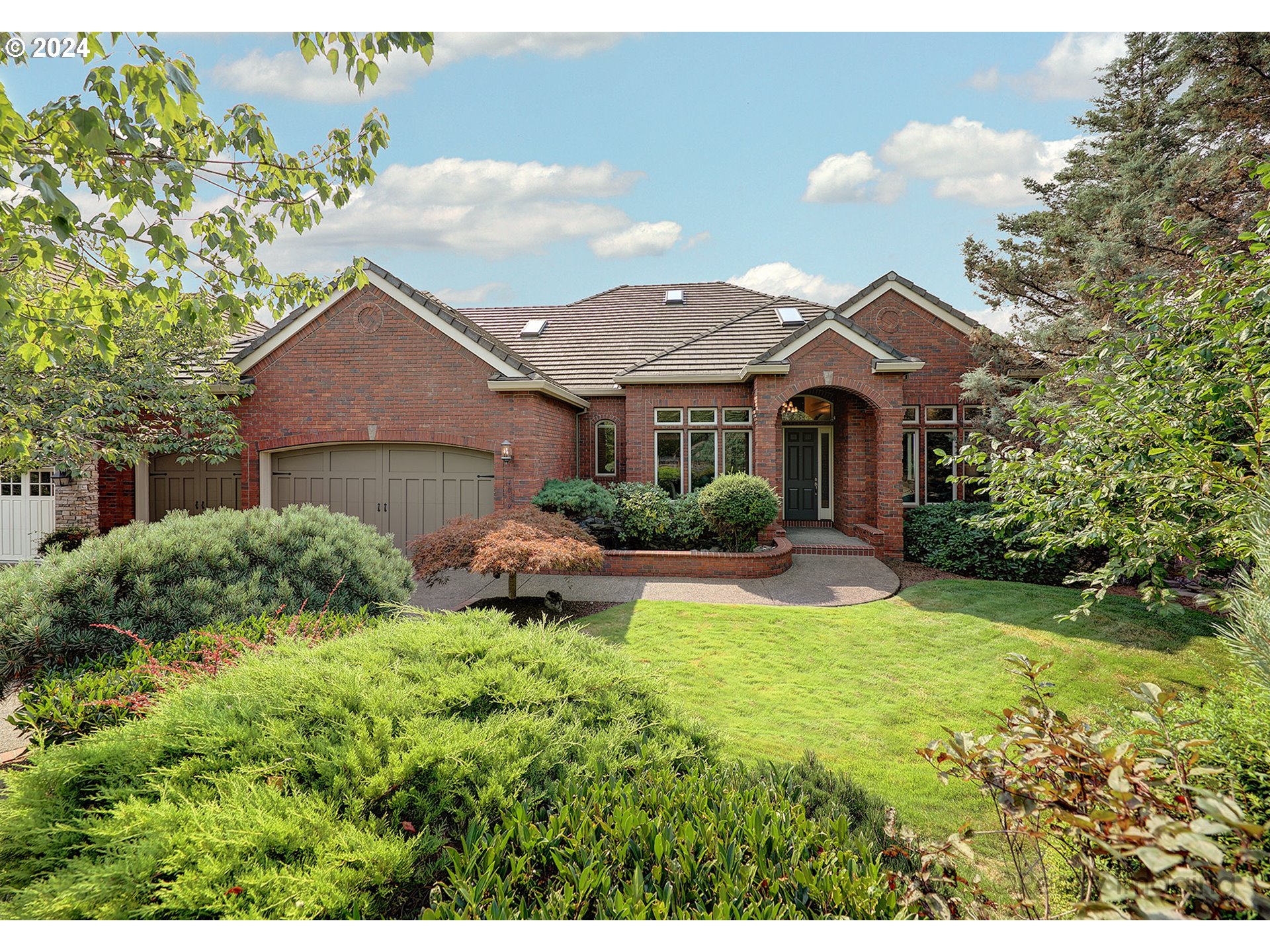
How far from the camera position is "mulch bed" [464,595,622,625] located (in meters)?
8.41

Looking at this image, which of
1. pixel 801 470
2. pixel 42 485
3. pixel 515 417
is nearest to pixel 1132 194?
pixel 801 470

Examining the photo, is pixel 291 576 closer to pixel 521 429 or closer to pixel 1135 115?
pixel 521 429

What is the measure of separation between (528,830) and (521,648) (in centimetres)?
127

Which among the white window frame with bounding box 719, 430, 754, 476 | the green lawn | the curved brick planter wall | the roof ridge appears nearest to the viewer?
the green lawn

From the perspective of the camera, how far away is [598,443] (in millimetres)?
14828

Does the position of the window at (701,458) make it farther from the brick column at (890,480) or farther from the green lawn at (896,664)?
the green lawn at (896,664)

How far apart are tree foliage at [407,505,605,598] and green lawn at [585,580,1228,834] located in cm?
109

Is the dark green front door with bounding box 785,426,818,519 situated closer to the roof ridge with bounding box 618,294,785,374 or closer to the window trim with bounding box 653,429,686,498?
the roof ridge with bounding box 618,294,785,374

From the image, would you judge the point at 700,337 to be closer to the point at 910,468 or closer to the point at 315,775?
the point at 910,468

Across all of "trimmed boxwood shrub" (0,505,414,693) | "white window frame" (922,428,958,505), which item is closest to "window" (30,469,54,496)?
"trimmed boxwood shrub" (0,505,414,693)

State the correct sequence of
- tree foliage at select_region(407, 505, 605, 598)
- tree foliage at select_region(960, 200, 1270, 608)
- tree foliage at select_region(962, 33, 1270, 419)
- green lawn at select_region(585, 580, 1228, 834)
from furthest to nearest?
tree foliage at select_region(962, 33, 1270, 419) → tree foliage at select_region(407, 505, 605, 598) → green lawn at select_region(585, 580, 1228, 834) → tree foliage at select_region(960, 200, 1270, 608)

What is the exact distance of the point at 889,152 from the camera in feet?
16.0

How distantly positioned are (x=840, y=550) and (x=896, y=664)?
5.76 m

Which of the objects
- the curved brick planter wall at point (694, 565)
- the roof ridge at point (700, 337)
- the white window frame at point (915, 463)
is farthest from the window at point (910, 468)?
the curved brick planter wall at point (694, 565)
